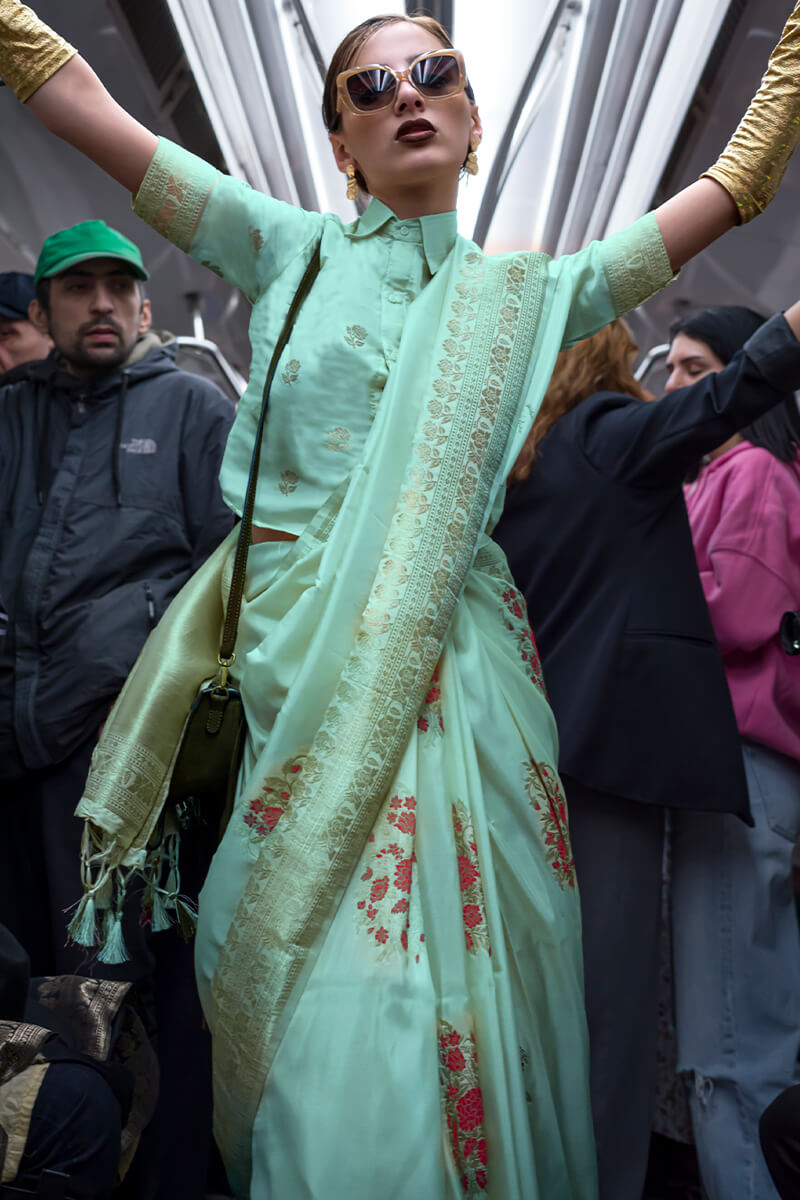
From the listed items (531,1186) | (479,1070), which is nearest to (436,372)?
(479,1070)

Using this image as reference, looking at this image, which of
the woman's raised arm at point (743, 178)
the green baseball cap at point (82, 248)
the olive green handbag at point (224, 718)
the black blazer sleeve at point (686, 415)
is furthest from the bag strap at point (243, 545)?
the green baseball cap at point (82, 248)

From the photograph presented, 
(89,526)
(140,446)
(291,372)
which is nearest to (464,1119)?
(291,372)

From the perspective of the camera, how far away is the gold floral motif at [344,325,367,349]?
140 cm

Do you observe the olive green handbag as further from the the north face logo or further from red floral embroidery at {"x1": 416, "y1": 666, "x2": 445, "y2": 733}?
the the north face logo

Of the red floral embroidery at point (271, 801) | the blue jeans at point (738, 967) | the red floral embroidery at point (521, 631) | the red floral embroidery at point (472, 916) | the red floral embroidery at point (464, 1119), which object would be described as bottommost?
the blue jeans at point (738, 967)

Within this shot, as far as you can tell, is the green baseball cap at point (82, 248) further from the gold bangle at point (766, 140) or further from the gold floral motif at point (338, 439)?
the gold bangle at point (766, 140)

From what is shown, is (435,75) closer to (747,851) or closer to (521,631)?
(521,631)

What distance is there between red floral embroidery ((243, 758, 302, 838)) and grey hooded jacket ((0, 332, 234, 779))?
90cm

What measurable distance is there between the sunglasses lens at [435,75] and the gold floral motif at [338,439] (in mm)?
439

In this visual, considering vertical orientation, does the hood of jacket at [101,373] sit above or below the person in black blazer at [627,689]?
above

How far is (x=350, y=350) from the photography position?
4.59 ft

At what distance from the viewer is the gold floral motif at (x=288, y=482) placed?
1414 millimetres

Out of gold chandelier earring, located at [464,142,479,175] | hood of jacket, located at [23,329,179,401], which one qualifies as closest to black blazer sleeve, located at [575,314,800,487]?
gold chandelier earring, located at [464,142,479,175]

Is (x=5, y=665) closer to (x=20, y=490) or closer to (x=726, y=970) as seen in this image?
(x=20, y=490)
